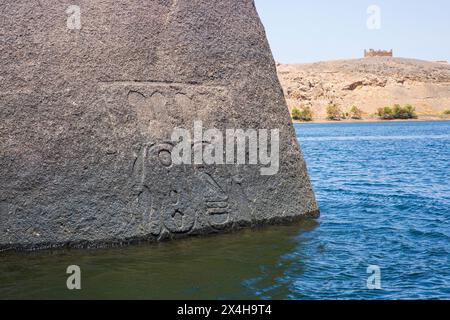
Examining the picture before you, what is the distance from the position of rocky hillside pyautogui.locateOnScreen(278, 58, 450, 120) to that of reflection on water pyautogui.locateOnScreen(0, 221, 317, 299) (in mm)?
65919

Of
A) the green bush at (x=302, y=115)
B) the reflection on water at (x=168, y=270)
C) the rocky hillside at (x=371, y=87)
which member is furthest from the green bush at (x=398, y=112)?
the reflection on water at (x=168, y=270)

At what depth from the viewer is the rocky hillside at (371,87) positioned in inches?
2876

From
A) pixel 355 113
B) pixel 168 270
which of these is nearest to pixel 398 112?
pixel 355 113

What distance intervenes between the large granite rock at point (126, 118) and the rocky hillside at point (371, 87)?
213 feet

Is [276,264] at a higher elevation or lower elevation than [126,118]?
lower

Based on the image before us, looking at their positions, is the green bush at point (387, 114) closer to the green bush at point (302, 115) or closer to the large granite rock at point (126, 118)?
the green bush at point (302, 115)

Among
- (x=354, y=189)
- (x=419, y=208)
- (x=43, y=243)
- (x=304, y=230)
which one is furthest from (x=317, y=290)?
(x=354, y=189)

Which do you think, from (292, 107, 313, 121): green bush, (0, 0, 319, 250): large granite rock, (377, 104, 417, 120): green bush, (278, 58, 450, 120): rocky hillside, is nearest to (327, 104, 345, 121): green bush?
(278, 58, 450, 120): rocky hillside

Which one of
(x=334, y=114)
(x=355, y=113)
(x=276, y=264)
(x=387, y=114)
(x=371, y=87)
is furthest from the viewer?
(x=371, y=87)

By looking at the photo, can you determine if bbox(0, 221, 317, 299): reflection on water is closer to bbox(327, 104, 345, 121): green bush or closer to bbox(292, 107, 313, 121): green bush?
bbox(292, 107, 313, 121): green bush

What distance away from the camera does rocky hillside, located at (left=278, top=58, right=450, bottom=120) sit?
240 feet

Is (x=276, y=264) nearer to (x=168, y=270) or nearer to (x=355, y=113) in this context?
(x=168, y=270)

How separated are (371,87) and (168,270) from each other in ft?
244

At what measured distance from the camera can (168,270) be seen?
532 centimetres
